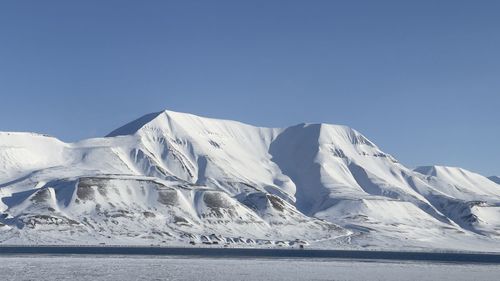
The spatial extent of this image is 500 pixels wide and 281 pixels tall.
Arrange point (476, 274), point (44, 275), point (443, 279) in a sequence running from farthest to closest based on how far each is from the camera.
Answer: point (476, 274), point (443, 279), point (44, 275)

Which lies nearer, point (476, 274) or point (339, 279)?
point (339, 279)

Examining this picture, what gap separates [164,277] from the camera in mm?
141000

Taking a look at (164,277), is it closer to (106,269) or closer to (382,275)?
(106,269)

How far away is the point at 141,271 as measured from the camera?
155 meters

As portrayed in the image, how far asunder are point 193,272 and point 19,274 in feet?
110

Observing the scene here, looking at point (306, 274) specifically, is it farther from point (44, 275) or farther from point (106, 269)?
point (44, 275)

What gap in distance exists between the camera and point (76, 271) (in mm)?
151375

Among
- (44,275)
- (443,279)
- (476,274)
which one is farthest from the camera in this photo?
(476,274)

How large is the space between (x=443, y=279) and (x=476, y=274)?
2096 cm

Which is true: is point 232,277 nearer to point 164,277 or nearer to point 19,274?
point 164,277

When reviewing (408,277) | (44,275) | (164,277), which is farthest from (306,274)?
(44,275)

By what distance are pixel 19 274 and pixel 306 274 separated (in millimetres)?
53462

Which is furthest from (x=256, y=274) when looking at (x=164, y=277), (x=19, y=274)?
(x=19, y=274)

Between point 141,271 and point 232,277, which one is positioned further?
point 141,271
